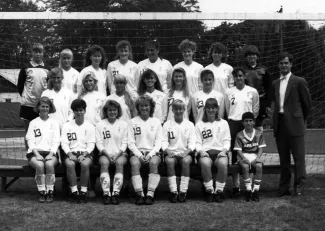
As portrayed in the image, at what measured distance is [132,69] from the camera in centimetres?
744

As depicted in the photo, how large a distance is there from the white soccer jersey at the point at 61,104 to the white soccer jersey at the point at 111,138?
0.52m

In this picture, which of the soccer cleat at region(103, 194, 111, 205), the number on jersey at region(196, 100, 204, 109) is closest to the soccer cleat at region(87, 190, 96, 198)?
the soccer cleat at region(103, 194, 111, 205)

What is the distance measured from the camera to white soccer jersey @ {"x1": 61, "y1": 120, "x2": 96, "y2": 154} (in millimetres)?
6797

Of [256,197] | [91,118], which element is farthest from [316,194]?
[91,118]

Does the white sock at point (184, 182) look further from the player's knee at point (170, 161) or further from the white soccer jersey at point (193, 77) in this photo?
the white soccer jersey at point (193, 77)

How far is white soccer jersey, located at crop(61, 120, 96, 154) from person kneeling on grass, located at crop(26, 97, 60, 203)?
10 centimetres

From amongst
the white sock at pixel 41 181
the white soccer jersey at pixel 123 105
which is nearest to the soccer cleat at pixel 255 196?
the white soccer jersey at pixel 123 105

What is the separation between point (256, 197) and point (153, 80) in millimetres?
2064

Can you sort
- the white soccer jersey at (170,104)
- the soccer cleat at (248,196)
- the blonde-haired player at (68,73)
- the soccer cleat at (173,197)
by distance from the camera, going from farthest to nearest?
1. the blonde-haired player at (68,73)
2. the white soccer jersey at (170,104)
3. the soccer cleat at (248,196)
4. the soccer cleat at (173,197)

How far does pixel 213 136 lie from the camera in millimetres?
6828

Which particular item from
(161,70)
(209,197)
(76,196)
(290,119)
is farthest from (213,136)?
(76,196)

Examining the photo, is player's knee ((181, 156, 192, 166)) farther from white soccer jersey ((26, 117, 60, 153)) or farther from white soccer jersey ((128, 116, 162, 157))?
white soccer jersey ((26, 117, 60, 153))

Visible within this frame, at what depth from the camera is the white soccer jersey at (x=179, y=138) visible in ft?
22.3

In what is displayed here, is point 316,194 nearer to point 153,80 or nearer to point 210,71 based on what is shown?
point 210,71
